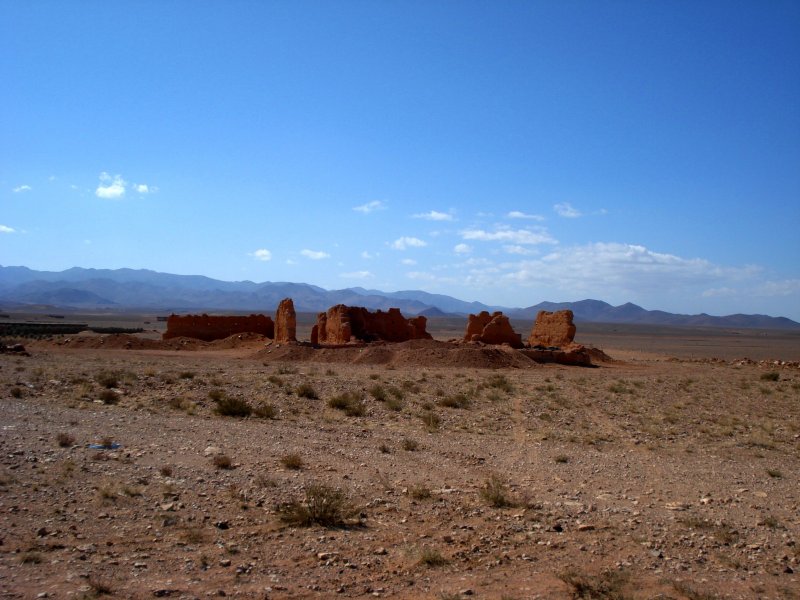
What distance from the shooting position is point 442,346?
32531mm

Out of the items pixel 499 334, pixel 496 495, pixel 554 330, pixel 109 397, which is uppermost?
pixel 554 330

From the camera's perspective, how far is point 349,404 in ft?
54.9

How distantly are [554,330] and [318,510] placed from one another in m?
35.3

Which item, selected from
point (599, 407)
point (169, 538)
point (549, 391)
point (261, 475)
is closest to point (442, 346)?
point (549, 391)

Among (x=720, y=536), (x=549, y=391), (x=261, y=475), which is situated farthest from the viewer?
(x=549, y=391)

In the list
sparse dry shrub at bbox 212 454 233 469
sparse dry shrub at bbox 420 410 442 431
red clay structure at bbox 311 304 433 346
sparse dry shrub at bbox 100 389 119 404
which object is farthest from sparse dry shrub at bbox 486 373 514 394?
red clay structure at bbox 311 304 433 346

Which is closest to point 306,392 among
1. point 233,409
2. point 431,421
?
point 233,409

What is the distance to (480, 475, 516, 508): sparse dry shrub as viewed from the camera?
337 inches

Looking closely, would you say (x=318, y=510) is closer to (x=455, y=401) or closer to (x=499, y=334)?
(x=455, y=401)

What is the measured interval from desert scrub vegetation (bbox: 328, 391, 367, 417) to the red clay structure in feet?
60.9

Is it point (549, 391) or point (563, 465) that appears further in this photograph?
point (549, 391)

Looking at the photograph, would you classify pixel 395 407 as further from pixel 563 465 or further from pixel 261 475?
pixel 261 475

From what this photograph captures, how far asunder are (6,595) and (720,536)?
697 centimetres

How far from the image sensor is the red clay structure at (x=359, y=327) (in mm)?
37531
